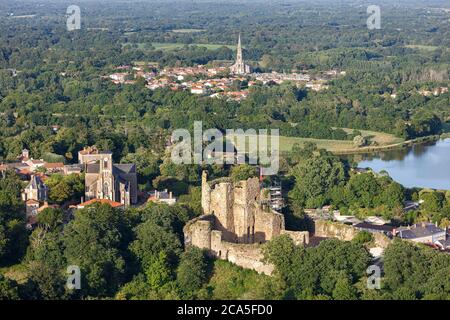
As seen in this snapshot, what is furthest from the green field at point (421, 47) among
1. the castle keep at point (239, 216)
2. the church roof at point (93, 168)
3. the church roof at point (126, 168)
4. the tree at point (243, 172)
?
the castle keep at point (239, 216)

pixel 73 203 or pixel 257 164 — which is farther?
pixel 257 164

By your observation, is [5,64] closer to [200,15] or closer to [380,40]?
[380,40]

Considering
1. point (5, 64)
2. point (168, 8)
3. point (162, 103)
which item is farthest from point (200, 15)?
point (162, 103)

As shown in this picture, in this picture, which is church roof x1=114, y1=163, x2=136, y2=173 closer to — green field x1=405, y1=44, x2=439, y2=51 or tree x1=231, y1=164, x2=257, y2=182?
tree x1=231, y1=164, x2=257, y2=182

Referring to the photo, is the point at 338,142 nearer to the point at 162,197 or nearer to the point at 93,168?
the point at 162,197
